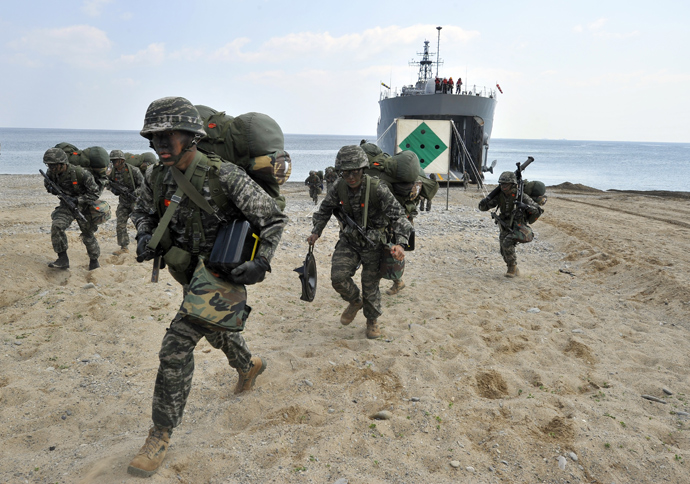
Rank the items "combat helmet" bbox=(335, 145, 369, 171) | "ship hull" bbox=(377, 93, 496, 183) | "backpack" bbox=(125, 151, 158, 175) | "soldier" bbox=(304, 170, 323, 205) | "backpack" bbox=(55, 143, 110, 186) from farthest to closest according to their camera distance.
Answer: "ship hull" bbox=(377, 93, 496, 183) → "soldier" bbox=(304, 170, 323, 205) → "backpack" bbox=(125, 151, 158, 175) → "backpack" bbox=(55, 143, 110, 186) → "combat helmet" bbox=(335, 145, 369, 171)

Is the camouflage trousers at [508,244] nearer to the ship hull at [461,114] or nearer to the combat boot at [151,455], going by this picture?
the combat boot at [151,455]

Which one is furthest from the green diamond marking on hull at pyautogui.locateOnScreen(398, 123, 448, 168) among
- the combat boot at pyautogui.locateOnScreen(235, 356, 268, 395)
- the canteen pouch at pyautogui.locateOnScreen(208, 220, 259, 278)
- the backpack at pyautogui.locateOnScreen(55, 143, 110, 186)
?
the canteen pouch at pyautogui.locateOnScreen(208, 220, 259, 278)

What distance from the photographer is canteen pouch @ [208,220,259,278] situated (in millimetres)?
3146

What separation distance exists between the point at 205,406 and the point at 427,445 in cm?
178

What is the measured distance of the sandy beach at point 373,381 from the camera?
10.5 ft

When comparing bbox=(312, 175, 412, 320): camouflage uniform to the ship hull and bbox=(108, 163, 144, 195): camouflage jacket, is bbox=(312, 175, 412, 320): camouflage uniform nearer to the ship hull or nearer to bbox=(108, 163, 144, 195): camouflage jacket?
bbox=(108, 163, 144, 195): camouflage jacket

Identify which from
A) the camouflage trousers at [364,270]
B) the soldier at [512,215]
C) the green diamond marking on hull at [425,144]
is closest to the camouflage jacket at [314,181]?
the green diamond marking on hull at [425,144]

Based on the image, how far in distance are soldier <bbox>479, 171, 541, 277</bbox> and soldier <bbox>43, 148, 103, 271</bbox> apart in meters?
6.38

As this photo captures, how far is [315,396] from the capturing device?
407 cm

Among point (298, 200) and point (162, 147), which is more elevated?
point (162, 147)

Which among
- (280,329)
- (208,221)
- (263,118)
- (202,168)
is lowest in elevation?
(280,329)

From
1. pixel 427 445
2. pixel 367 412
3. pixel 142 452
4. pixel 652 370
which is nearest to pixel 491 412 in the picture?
pixel 427 445

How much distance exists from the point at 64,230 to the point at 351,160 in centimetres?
526

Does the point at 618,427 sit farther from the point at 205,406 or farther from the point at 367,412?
the point at 205,406
